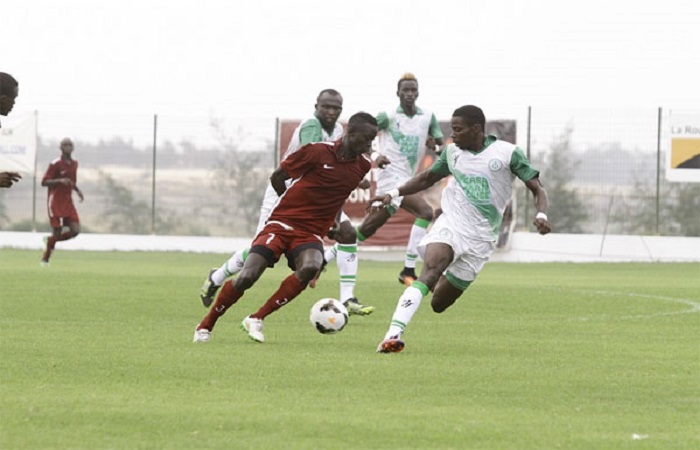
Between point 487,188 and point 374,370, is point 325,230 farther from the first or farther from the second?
point 374,370

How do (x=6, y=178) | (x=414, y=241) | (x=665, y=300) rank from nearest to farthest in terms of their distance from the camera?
(x=6, y=178) → (x=665, y=300) → (x=414, y=241)

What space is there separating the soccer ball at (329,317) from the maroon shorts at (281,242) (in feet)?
1.48

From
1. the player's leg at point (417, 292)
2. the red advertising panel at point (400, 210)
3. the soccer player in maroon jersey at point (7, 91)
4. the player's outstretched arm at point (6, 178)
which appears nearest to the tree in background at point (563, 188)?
the red advertising panel at point (400, 210)

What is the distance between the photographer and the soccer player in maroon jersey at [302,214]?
1281 cm

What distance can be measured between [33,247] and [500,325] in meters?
24.9

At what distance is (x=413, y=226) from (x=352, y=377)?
990cm

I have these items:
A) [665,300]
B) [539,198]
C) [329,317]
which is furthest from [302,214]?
[665,300]

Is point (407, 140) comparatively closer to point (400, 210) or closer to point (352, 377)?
point (352, 377)

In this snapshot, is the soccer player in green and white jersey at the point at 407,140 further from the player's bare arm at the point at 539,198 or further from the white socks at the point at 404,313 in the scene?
the white socks at the point at 404,313

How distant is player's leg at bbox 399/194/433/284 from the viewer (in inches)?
781

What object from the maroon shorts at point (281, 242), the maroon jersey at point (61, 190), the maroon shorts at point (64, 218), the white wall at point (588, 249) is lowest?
the white wall at point (588, 249)

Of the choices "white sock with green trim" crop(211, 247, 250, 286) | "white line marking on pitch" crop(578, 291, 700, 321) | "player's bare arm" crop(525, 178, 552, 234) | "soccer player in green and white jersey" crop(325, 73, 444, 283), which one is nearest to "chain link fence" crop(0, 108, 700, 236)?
"white line marking on pitch" crop(578, 291, 700, 321)

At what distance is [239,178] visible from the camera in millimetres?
38750

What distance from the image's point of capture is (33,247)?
125 ft
